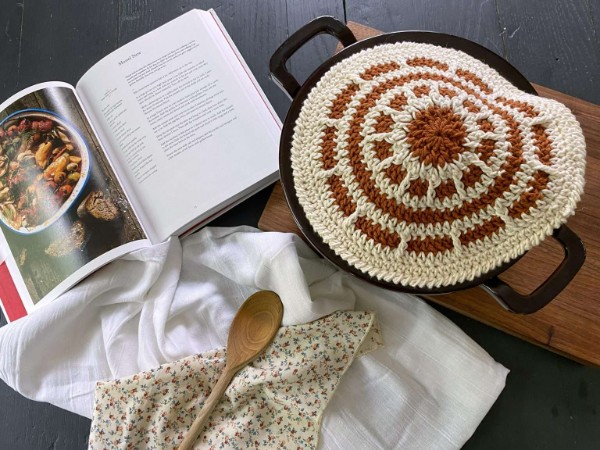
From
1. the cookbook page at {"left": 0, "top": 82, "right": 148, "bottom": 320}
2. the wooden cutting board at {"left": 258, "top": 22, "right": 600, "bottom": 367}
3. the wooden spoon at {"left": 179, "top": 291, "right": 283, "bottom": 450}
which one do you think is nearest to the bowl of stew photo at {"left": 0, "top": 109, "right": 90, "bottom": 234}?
the cookbook page at {"left": 0, "top": 82, "right": 148, "bottom": 320}

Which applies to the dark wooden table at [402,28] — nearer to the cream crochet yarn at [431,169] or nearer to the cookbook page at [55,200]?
the cookbook page at [55,200]

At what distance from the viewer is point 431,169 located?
37 centimetres

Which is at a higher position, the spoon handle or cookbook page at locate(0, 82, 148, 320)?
cookbook page at locate(0, 82, 148, 320)

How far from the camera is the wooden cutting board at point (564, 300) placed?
539mm

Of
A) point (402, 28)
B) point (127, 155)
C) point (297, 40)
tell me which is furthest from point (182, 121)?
point (402, 28)

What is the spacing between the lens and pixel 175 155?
0.59 metres

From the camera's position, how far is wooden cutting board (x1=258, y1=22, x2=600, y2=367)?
0.54 m

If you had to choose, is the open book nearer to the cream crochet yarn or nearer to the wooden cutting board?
the cream crochet yarn

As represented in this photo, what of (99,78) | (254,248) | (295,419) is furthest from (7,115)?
(295,419)

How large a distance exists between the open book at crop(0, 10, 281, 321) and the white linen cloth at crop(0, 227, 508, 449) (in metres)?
0.03

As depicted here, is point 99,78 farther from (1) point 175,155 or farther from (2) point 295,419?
(2) point 295,419

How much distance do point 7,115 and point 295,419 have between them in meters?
0.49

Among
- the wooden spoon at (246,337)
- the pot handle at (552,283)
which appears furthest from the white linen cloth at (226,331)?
the pot handle at (552,283)

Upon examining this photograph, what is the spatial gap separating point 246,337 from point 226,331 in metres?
0.03
